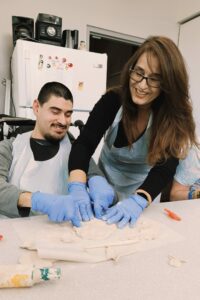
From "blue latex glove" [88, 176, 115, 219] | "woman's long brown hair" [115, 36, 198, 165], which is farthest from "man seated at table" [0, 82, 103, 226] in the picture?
"woman's long brown hair" [115, 36, 198, 165]

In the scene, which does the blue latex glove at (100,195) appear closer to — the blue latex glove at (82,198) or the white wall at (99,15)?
the blue latex glove at (82,198)

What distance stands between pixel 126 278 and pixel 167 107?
0.69 metres

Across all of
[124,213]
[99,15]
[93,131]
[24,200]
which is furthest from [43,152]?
[99,15]

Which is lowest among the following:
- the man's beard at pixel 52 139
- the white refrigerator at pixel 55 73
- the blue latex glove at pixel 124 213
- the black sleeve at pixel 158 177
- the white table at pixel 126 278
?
the white table at pixel 126 278

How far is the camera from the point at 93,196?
0.85 metres

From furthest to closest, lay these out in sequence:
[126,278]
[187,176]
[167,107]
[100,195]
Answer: [187,176] → [167,107] → [100,195] → [126,278]

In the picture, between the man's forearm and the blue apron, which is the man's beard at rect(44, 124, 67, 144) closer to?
the blue apron

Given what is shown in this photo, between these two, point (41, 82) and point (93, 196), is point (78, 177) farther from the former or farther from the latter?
point (41, 82)

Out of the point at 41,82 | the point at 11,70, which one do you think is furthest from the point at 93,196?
the point at 11,70

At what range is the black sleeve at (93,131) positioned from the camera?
100 centimetres

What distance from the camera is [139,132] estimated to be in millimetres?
1117

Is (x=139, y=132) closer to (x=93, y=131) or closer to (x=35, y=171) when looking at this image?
(x=93, y=131)

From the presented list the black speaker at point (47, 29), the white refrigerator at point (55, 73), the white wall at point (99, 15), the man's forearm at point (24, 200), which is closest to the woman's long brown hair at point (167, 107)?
the man's forearm at point (24, 200)

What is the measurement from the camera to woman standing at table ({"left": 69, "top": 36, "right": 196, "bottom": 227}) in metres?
0.86
